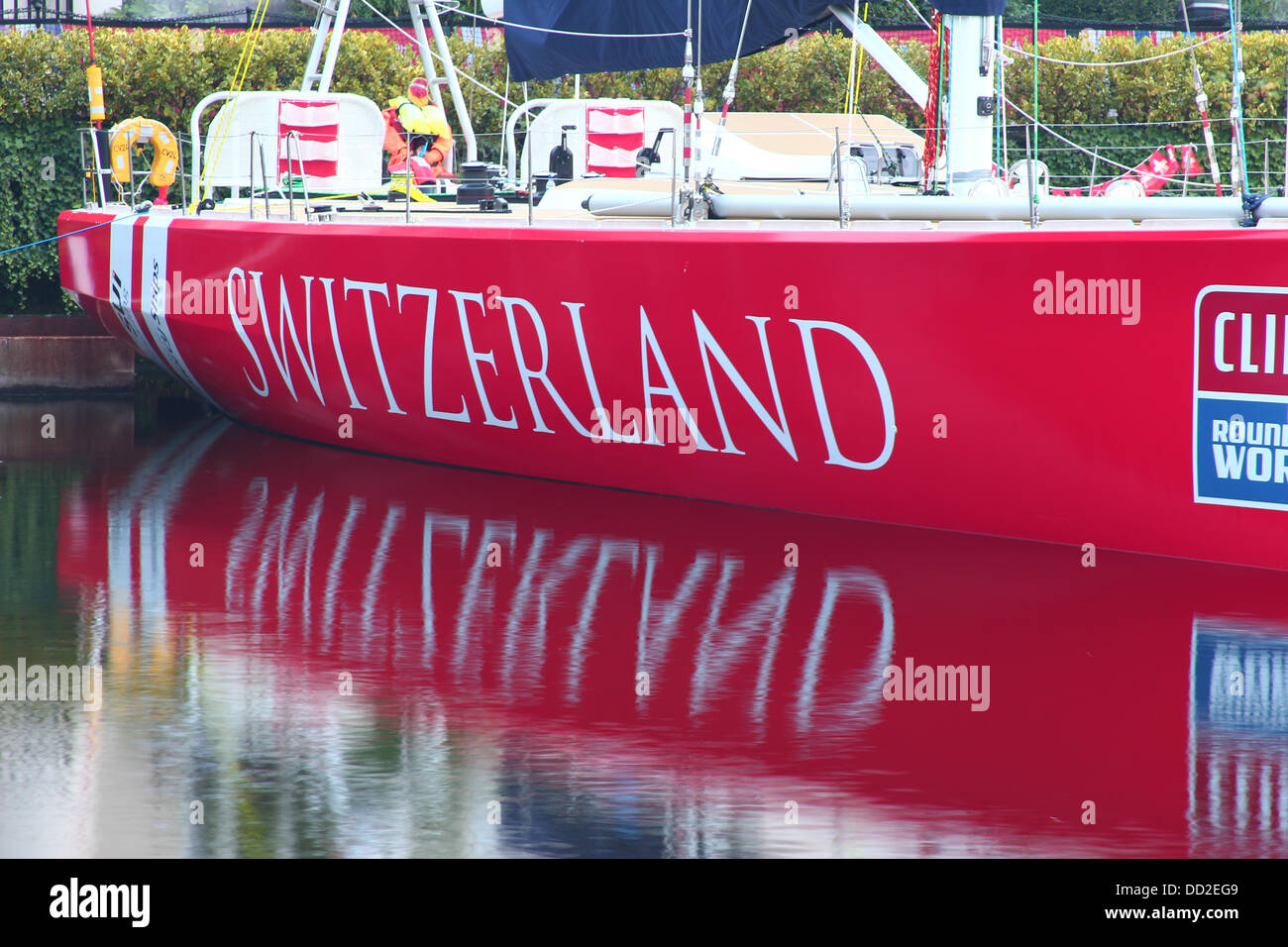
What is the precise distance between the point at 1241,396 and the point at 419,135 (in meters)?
7.02

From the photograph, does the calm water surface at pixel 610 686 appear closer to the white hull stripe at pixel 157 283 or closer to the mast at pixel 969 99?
the mast at pixel 969 99

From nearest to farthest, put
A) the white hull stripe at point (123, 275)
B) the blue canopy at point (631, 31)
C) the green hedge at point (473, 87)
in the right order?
the blue canopy at point (631, 31)
the white hull stripe at point (123, 275)
the green hedge at point (473, 87)

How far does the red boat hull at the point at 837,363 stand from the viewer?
6.86m

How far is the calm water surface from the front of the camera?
418 cm

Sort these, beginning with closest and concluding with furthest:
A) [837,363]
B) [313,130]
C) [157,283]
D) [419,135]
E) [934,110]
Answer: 1. [837,363]
2. [934,110]
3. [157,283]
4. [313,130]
5. [419,135]

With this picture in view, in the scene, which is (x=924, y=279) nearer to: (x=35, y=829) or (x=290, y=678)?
(x=290, y=678)

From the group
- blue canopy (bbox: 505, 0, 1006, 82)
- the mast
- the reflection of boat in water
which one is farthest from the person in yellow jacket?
the mast

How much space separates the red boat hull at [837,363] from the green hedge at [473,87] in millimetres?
4573

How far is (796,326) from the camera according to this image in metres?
7.70

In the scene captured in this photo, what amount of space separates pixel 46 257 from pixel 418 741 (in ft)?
33.4

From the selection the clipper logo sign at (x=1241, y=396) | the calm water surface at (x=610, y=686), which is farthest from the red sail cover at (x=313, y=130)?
the clipper logo sign at (x=1241, y=396)

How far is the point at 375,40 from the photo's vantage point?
1497 cm

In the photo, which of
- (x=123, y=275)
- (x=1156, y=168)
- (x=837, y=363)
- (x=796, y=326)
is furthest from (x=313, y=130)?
(x=1156, y=168)

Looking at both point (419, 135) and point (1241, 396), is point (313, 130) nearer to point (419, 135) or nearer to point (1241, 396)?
point (419, 135)
